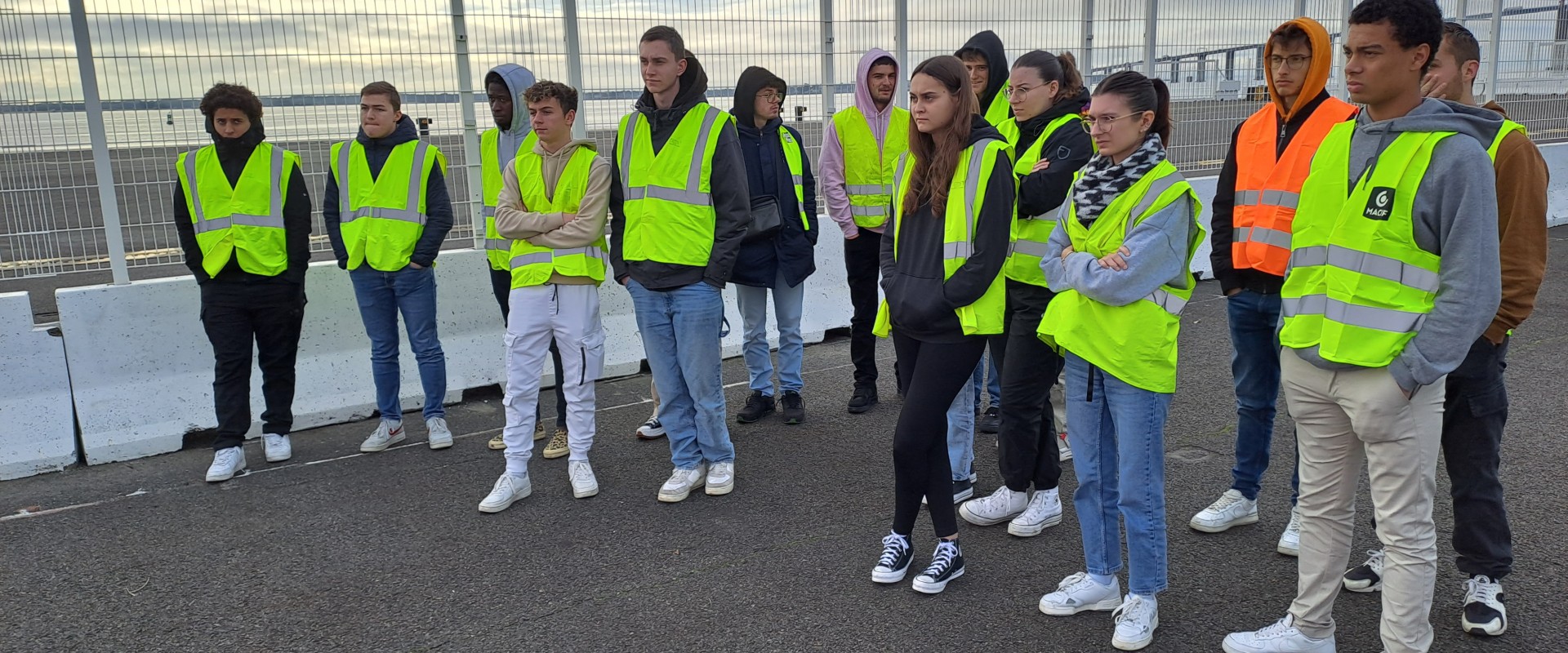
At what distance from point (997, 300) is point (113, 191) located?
506 centimetres

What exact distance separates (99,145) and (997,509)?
5.14m

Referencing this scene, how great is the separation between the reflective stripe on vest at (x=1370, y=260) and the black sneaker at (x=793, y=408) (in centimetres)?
344

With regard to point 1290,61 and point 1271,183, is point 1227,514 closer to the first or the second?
point 1271,183

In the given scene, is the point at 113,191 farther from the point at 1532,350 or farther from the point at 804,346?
the point at 1532,350

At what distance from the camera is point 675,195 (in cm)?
483

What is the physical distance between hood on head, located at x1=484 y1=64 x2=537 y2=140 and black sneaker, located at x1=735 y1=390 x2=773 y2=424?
1.96 m

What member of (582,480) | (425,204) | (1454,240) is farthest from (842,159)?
(1454,240)

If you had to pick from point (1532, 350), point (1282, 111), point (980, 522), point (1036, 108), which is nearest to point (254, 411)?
point (980, 522)

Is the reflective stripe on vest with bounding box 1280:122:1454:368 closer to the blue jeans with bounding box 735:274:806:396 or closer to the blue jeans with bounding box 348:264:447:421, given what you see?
the blue jeans with bounding box 735:274:806:396

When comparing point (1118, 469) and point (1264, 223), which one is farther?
point (1264, 223)

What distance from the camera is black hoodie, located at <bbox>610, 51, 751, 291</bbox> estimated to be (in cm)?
485

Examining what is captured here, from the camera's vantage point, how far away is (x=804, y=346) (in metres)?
8.12

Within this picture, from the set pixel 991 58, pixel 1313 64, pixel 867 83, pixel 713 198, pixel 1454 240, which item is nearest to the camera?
pixel 1454 240

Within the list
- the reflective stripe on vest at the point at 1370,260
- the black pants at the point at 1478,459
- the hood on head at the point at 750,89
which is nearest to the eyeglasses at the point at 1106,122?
the reflective stripe on vest at the point at 1370,260
